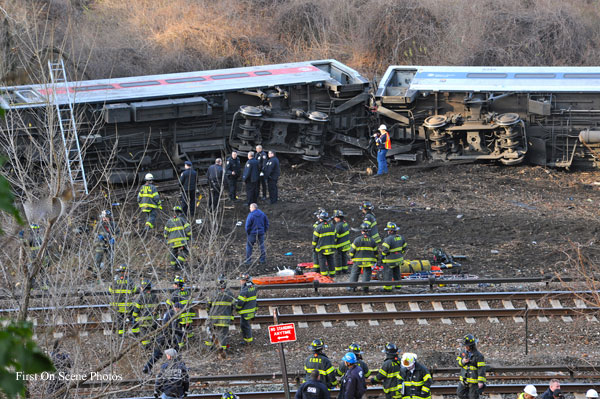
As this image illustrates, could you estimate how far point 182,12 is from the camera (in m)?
28.2

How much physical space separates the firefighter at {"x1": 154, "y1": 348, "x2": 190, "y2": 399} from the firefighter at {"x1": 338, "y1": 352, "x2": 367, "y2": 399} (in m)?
1.88

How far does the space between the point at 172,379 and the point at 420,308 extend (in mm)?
5439

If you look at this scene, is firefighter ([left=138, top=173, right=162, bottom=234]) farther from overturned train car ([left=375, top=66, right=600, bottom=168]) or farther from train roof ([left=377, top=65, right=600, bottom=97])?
train roof ([left=377, top=65, right=600, bottom=97])

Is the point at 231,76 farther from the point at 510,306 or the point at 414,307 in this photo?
the point at 510,306

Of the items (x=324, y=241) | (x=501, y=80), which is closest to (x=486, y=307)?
(x=324, y=241)

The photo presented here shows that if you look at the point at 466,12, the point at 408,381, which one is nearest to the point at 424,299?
the point at 408,381

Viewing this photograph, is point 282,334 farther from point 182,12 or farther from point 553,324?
point 182,12

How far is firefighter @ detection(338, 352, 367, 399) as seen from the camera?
33.0 feet

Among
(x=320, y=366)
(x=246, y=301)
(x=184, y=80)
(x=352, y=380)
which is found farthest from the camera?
(x=184, y=80)

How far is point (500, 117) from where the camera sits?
20.5m

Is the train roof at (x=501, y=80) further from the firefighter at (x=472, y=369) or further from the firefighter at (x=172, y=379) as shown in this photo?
the firefighter at (x=172, y=379)

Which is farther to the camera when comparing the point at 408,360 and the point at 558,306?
the point at 558,306

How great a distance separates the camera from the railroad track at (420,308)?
13633 millimetres

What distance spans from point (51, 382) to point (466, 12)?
73.3ft
